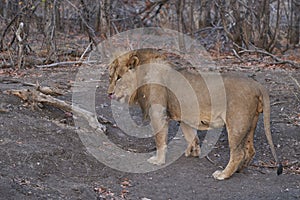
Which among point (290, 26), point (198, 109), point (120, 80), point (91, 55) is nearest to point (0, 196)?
point (120, 80)

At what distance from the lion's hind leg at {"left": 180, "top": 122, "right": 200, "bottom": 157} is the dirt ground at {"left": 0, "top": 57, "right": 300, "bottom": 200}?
0.34 feet

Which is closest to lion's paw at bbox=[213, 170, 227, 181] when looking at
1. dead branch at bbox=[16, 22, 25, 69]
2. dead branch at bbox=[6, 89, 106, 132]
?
dead branch at bbox=[6, 89, 106, 132]

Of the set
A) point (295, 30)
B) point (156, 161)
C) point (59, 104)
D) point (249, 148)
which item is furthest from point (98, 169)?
point (295, 30)

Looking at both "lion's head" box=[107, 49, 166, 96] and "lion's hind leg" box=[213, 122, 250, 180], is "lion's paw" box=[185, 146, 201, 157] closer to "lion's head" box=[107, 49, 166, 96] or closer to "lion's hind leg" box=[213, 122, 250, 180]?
"lion's hind leg" box=[213, 122, 250, 180]

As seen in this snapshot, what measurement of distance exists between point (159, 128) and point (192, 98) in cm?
51

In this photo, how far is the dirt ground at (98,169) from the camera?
533cm

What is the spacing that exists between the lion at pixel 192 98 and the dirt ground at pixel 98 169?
0.86 ft

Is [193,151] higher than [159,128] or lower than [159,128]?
lower

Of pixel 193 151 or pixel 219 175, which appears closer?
pixel 219 175

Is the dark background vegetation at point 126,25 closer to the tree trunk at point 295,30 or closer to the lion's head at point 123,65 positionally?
the tree trunk at point 295,30

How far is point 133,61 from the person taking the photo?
19.9ft

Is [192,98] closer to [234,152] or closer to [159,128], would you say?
[159,128]

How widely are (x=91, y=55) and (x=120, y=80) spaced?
26.2ft

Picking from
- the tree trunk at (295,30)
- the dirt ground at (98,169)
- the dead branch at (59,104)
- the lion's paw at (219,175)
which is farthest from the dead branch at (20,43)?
the tree trunk at (295,30)
